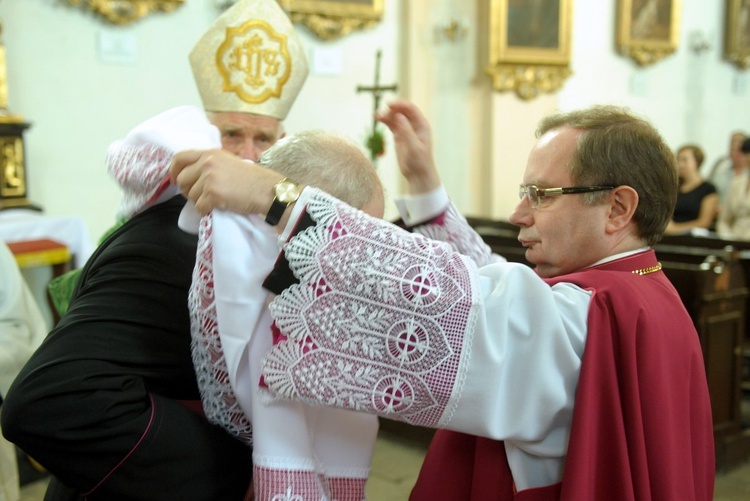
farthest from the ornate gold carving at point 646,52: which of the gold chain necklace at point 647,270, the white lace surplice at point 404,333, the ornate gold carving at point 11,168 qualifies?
the white lace surplice at point 404,333

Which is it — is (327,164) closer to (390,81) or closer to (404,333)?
(404,333)

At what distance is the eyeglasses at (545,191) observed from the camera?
4.58ft

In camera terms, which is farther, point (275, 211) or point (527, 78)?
point (527, 78)

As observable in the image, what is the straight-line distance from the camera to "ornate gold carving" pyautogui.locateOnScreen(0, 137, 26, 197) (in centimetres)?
462

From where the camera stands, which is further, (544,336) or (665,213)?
(665,213)

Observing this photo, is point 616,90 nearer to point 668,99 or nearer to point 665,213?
point 668,99

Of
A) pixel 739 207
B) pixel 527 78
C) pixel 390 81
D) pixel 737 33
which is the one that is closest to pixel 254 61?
pixel 390 81

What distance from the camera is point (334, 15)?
21.3ft

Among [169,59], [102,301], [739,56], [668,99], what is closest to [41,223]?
[169,59]

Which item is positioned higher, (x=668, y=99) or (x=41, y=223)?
(x=668, y=99)

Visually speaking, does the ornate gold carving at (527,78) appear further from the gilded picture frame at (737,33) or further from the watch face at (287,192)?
the watch face at (287,192)

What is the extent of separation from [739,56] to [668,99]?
1.51m

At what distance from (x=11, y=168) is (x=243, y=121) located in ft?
8.26

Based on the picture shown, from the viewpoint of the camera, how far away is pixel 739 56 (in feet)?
34.7
